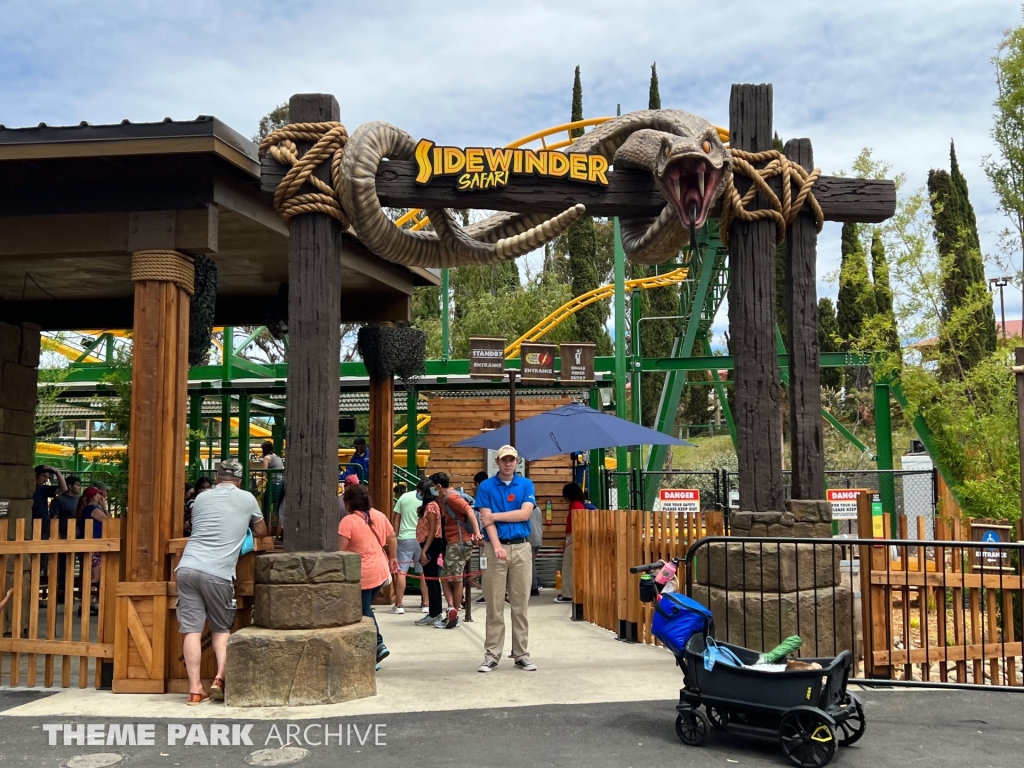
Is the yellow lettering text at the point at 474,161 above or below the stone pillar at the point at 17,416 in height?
above

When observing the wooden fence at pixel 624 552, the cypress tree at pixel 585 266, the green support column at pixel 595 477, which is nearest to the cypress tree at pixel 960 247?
the green support column at pixel 595 477

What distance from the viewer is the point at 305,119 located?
7.09 metres

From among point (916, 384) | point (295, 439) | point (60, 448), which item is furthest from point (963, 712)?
point (60, 448)

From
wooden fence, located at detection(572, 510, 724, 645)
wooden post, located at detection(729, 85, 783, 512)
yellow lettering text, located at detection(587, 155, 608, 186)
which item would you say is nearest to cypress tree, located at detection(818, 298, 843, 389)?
wooden fence, located at detection(572, 510, 724, 645)

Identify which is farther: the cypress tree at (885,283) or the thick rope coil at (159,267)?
the cypress tree at (885,283)

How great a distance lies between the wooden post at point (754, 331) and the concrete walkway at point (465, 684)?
5.37 feet

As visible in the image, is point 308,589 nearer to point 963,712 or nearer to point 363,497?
point 363,497

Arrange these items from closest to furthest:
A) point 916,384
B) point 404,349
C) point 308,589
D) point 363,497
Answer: point 308,589 → point 363,497 → point 404,349 → point 916,384

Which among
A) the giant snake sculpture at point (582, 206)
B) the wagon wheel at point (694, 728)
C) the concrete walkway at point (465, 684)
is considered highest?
the giant snake sculpture at point (582, 206)

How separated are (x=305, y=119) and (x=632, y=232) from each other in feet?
9.10

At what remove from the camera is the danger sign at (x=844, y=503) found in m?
9.85

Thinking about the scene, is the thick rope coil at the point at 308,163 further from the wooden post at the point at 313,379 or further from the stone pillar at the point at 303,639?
the stone pillar at the point at 303,639

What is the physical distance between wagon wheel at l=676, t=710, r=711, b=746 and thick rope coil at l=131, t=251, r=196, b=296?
494 centimetres

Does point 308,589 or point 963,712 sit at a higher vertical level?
point 308,589
